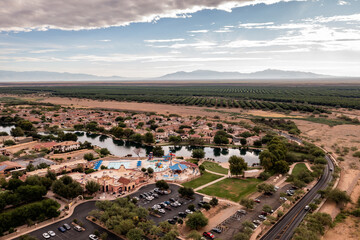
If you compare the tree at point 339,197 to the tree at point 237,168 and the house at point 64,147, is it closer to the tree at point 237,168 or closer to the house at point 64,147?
the tree at point 237,168

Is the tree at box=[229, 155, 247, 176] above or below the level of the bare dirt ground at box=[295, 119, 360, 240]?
above

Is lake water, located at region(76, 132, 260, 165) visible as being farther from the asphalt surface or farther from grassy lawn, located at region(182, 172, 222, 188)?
the asphalt surface

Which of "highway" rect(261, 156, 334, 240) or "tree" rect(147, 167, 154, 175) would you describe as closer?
"highway" rect(261, 156, 334, 240)

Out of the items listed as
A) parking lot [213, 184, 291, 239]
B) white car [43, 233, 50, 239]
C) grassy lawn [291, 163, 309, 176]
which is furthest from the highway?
white car [43, 233, 50, 239]

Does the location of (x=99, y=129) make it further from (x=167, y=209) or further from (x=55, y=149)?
(x=167, y=209)

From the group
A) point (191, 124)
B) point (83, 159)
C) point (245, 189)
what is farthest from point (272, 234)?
point (191, 124)

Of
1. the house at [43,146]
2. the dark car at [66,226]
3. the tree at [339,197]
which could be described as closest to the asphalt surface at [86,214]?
the dark car at [66,226]

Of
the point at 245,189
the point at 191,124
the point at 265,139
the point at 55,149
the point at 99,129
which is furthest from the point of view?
the point at 191,124
